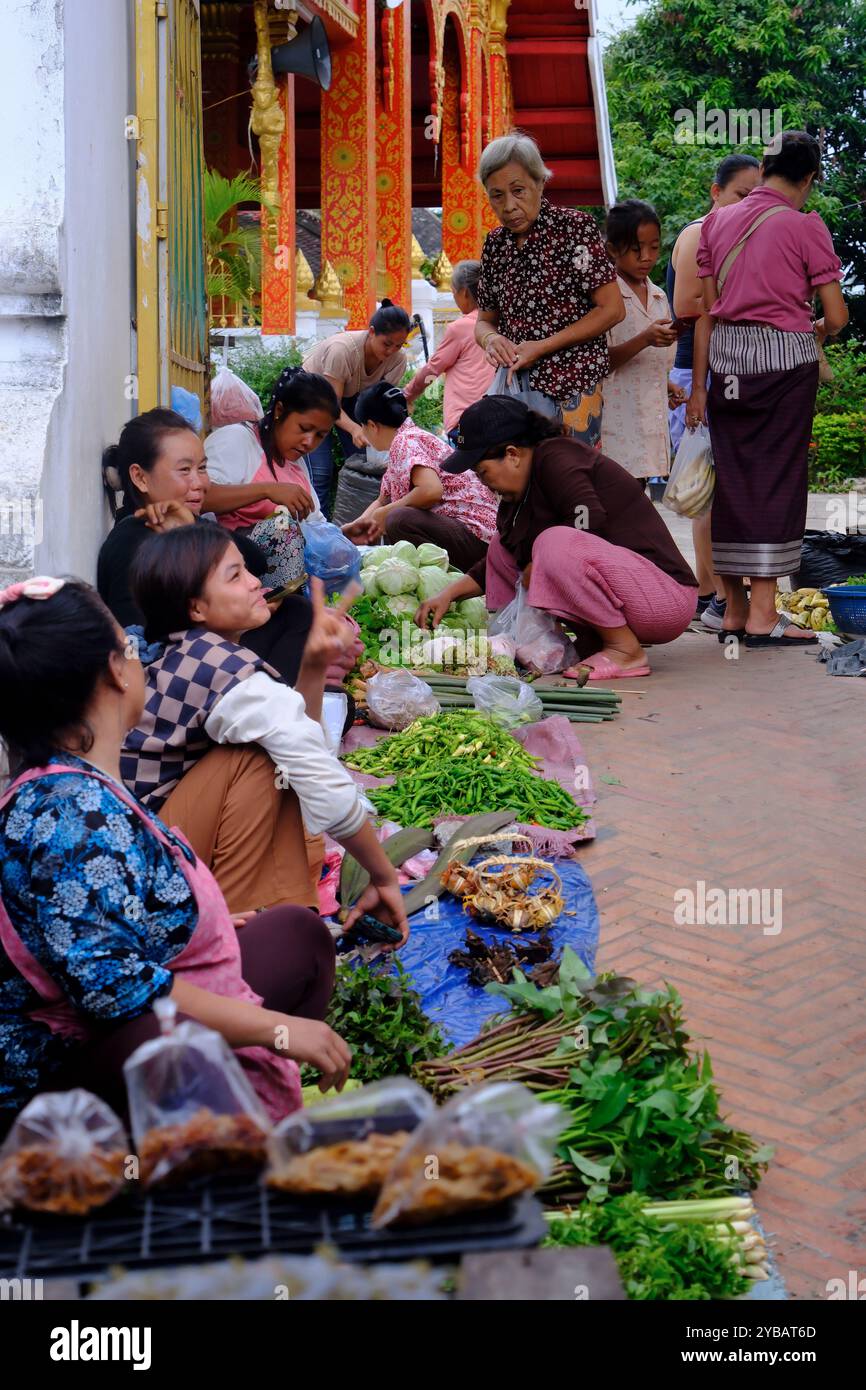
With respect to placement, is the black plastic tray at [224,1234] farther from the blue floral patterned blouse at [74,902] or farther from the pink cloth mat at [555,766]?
the pink cloth mat at [555,766]

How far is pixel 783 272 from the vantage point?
278 inches

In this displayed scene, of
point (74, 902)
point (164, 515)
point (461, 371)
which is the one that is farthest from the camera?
point (461, 371)

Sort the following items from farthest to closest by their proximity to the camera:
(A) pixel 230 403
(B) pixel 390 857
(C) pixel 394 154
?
(C) pixel 394 154 → (A) pixel 230 403 → (B) pixel 390 857

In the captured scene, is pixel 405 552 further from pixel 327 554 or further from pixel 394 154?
pixel 394 154

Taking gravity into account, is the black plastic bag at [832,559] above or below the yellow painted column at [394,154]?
below

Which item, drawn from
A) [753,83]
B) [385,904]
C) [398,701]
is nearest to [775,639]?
[398,701]

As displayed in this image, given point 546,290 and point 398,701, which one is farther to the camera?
point 546,290

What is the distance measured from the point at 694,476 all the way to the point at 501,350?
3.84 ft

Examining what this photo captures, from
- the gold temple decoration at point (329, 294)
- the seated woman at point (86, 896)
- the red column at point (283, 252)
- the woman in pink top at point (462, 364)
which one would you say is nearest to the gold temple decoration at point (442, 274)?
the gold temple decoration at point (329, 294)

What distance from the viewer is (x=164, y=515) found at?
14.4 ft

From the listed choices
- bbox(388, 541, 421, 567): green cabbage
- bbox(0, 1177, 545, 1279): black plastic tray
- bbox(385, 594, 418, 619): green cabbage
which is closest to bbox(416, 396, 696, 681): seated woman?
bbox(385, 594, 418, 619): green cabbage

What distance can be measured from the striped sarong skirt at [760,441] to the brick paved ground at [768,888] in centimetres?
61

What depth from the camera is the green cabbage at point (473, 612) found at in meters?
7.26

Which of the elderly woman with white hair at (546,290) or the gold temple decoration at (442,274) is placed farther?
the gold temple decoration at (442,274)
